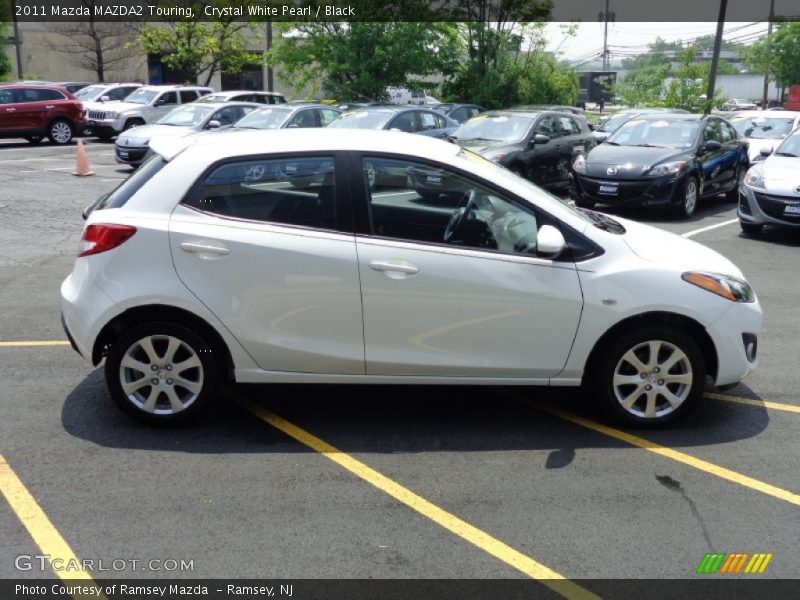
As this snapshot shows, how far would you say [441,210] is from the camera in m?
5.37

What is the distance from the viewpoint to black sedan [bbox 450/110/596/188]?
15289 millimetres

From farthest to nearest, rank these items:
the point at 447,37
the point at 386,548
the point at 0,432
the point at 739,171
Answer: the point at 447,37 → the point at 739,171 → the point at 0,432 → the point at 386,548

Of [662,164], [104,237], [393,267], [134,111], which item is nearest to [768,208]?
[662,164]

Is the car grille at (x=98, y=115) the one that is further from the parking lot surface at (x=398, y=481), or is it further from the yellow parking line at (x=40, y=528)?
the yellow parking line at (x=40, y=528)

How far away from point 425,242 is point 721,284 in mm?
1805

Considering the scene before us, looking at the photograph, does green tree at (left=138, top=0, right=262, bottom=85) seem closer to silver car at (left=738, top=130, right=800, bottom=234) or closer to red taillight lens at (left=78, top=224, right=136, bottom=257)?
silver car at (left=738, top=130, right=800, bottom=234)

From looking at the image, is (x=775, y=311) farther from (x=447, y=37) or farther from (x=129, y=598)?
(x=447, y=37)

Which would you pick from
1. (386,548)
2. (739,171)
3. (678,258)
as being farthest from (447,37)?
(386,548)

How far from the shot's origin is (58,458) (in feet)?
16.3

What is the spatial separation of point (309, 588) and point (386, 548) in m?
0.46

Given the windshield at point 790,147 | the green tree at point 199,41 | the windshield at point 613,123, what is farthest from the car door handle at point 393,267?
the green tree at point 199,41

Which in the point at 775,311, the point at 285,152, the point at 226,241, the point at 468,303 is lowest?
the point at 775,311

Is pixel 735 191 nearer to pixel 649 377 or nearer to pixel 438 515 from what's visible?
pixel 649 377

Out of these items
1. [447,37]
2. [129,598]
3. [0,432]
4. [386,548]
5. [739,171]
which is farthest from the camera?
[447,37]
